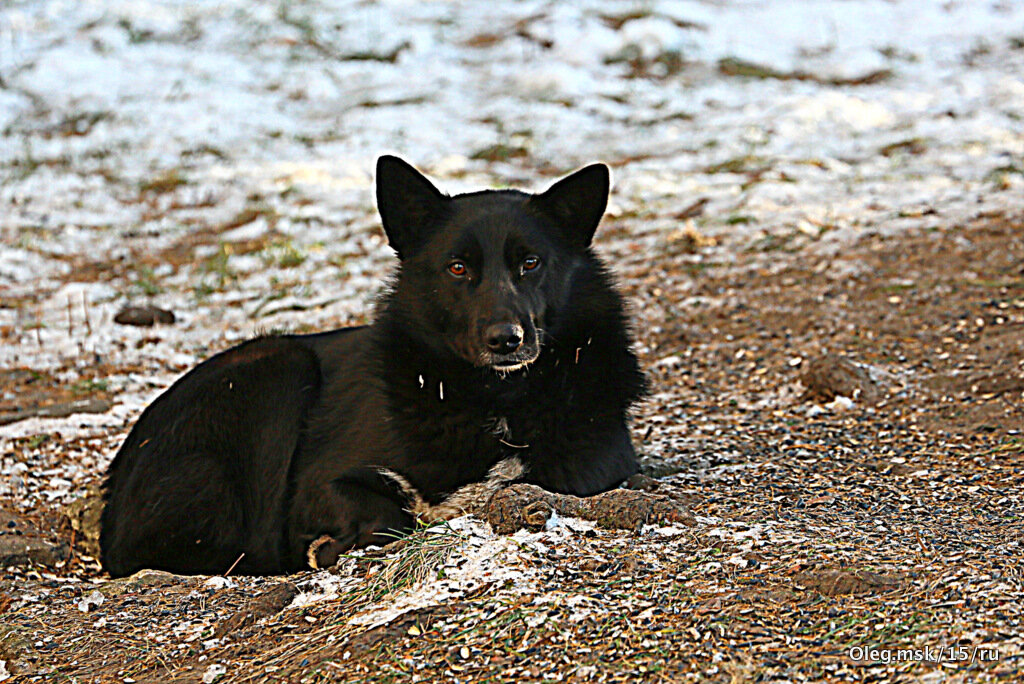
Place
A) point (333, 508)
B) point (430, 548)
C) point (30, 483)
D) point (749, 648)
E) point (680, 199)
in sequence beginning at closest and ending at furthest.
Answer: point (749, 648)
point (430, 548)
point (333, 508)
point (30, 483)
point (680, 199)

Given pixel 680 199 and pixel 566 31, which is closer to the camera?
pixel 680 199

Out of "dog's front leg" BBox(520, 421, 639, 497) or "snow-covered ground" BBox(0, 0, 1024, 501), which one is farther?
"snow-covered ground" BBox(0, 0, 1024, 501)

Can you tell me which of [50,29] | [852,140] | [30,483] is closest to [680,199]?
[852,140]

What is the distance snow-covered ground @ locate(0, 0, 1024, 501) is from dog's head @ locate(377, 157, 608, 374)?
2045 mm

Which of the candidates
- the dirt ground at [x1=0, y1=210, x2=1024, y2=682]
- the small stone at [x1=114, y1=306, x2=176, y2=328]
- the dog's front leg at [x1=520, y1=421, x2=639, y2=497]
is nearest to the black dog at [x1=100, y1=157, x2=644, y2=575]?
the dog's front leg at [x1=520, y1=421, x2=639, y2=497]

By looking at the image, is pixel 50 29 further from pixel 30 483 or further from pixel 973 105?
pixel 973 105

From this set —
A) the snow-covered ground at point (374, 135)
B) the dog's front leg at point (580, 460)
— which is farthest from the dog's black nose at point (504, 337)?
the snow-covered ground at point (374, 135)

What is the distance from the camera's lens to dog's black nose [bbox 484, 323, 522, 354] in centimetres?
328

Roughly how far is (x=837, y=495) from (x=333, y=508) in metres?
1.85

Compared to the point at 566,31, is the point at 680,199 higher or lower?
lower

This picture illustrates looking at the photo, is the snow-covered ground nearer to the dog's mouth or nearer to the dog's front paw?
the dog's front paw

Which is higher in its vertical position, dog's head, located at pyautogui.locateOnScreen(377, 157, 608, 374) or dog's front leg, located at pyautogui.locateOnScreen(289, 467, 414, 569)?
dog's head, located at pyautogui.locateOnScreen(377, 157, 608, 374)

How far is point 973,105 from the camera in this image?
9445mm

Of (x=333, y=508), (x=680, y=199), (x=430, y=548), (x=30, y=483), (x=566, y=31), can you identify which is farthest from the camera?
(x=566, y=31)
